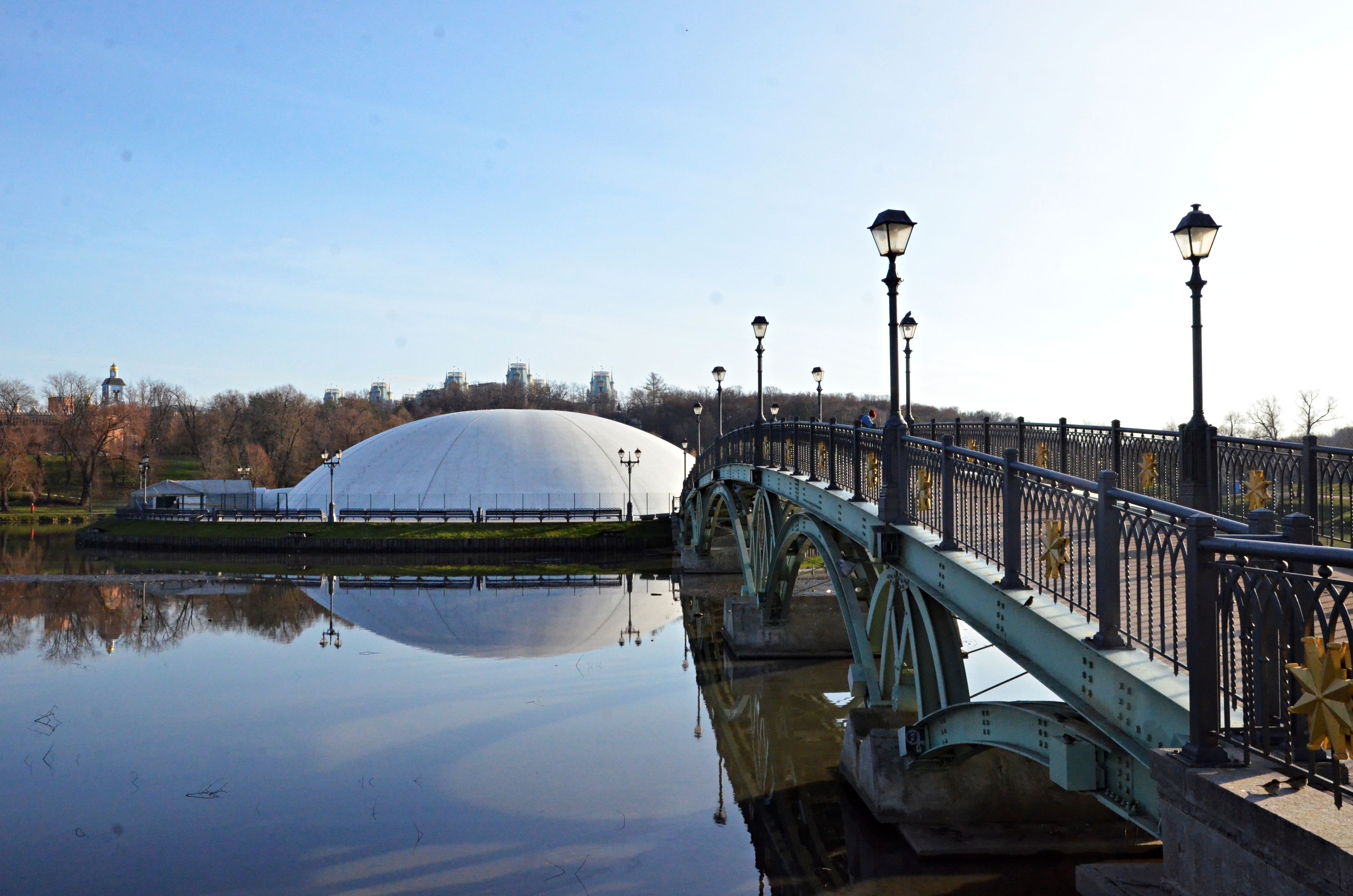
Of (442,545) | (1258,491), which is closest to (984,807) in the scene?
(1258,491)

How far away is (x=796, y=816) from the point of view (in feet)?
40.8

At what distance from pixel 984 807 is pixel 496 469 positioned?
54.4 meters

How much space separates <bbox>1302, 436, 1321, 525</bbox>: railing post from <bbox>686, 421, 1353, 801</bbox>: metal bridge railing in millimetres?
24

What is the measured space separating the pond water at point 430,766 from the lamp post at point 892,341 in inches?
153

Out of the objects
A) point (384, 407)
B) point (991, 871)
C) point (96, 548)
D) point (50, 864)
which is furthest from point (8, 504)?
point (991, 871)

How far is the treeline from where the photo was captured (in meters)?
88.0

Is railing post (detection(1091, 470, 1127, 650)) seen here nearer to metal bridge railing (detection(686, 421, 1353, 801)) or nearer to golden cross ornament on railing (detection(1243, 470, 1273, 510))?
metal bridge railing (detection(686, 421, 1353, 801))

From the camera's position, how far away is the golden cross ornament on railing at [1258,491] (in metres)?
9.35

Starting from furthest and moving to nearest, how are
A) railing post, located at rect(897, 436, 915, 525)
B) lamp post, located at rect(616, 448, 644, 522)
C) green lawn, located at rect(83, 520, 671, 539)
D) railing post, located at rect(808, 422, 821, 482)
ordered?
lamp post, located at rect(616, 448, 644, 522) < green lawn, located at rect(83, 520, 671, 539) < railing post, located at rect(808, 422, 821, 482) < railing post, located at rect(897, 436, 915, 525)

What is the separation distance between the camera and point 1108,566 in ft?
21.1

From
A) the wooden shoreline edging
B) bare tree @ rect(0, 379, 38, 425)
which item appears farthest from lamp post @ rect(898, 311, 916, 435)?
bare tree @ rect(0, 379, 38, 425)

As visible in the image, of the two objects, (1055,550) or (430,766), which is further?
(430,766)

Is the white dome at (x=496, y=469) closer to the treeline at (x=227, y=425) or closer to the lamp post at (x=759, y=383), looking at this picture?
the treeline at (x=227, y=425)

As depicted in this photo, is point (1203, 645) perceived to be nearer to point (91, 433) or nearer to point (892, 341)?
point (892, 341)
